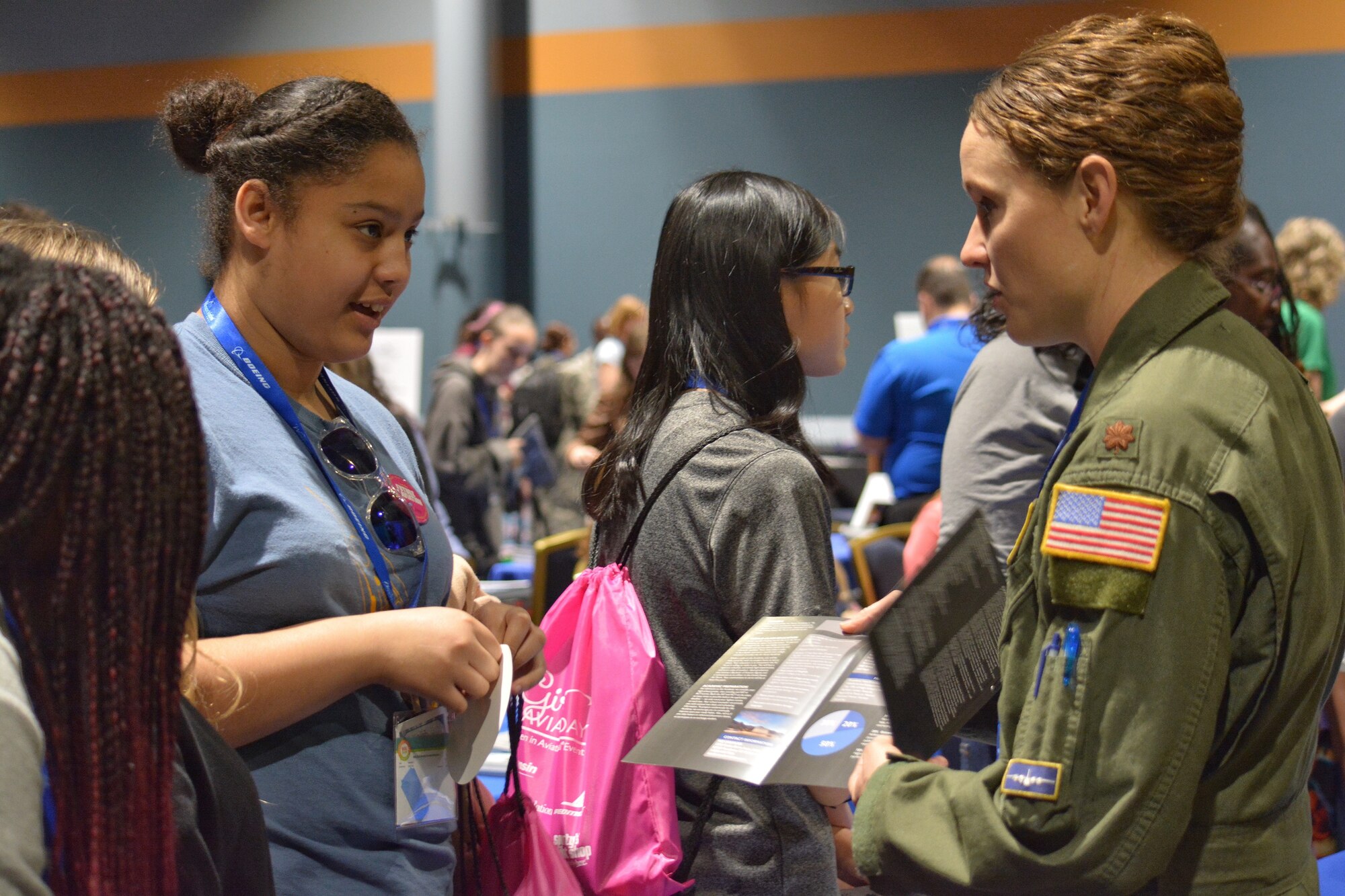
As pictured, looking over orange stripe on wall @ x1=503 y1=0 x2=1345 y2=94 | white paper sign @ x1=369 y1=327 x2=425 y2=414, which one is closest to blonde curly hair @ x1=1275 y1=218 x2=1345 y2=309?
orange stripe on wall @ x1=503 y1=0 x2=1345 y2=94

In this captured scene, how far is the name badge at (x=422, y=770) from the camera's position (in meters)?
1.20

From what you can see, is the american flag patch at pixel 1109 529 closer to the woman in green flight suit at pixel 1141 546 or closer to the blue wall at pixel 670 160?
the woman in green flight suit at pixel 1141 546

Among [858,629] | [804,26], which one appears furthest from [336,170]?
[804,26]

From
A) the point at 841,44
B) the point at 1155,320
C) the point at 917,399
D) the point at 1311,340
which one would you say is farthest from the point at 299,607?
the point at 841,44

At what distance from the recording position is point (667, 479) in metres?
1.53

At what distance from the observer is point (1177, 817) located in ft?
3.02

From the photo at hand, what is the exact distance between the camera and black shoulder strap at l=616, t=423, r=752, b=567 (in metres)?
1.52

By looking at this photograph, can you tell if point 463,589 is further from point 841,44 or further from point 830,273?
point 841,44

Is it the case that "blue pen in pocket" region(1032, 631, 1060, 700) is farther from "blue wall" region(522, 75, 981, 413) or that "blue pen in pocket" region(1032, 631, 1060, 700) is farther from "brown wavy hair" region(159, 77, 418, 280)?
"blue wall" region(522, 75, 981, 413)

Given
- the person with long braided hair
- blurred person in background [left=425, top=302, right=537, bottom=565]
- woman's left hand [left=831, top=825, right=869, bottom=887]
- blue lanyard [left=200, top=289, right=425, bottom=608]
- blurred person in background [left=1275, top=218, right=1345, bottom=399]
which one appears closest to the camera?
the person with long braided hair

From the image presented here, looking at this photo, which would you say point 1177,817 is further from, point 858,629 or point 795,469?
point 795,469

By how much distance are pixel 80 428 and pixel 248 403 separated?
52cm

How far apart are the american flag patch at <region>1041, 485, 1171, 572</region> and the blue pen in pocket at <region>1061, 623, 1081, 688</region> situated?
0.20 feet

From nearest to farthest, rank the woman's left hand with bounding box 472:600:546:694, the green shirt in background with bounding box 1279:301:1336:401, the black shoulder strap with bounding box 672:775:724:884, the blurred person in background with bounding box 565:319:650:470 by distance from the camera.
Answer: the woman's left hand with bounding box 472:600:546:694, the black shoulder strap with bounding box 672:775:724:884, the blurred person in background with bounding box 565:319:650:470, the green shirt in background with bounding box 1279:301:1336:401
